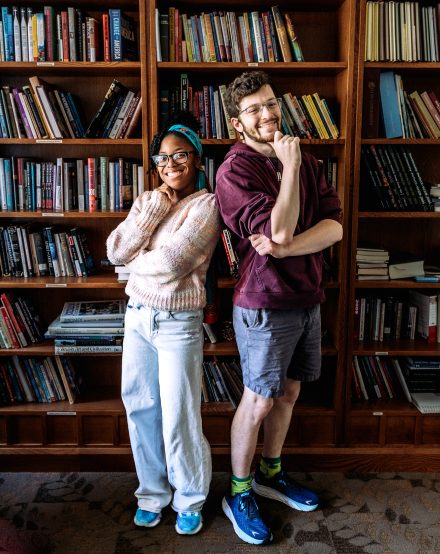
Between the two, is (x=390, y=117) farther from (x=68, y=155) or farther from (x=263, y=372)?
(x=68, y=155)

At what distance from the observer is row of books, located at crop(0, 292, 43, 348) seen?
8.31 ft

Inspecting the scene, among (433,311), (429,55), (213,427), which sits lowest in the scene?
(213,427)

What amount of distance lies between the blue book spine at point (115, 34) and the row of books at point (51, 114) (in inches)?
4.6

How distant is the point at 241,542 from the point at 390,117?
1777mm

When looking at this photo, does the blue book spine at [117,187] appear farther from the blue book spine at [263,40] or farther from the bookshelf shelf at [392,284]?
the bookshelf shelf at [392,284]

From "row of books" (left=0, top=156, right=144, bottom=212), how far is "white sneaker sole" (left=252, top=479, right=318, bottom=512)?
130 centimetres

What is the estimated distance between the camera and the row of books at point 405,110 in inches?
95.6

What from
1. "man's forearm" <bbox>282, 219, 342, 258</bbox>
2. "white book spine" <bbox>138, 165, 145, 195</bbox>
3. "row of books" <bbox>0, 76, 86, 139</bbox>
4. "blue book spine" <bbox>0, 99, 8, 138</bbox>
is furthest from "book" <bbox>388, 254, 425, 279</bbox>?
"blue book spine" <bbox>0, 99, 8, 138</bbox>

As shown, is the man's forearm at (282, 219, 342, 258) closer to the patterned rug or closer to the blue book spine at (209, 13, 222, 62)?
the blue book spine at (209, 13, 222, 62)

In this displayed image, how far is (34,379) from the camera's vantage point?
8.69 feet

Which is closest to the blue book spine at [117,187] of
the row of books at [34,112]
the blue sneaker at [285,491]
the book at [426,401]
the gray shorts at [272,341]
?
the row of books at [34,112]

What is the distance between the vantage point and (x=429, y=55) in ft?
7.90

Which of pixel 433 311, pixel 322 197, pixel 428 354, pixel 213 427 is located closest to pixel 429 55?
pixel 322 197

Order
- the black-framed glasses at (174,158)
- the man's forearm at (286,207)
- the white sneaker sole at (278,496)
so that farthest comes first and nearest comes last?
1. the white sneaker sole at (278,496)
2. the black-framed glasses at (174,158)
3. the man's forearm at (286,207)
